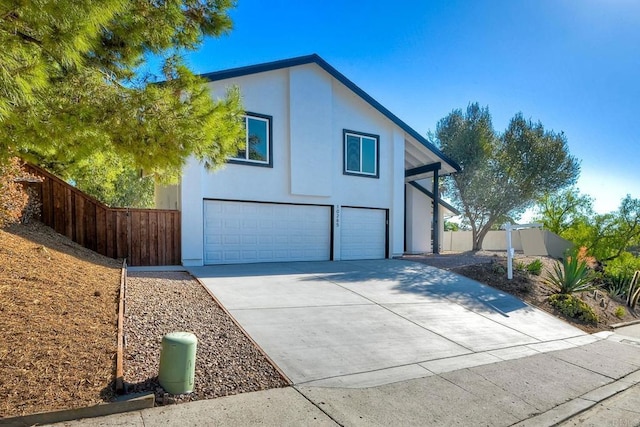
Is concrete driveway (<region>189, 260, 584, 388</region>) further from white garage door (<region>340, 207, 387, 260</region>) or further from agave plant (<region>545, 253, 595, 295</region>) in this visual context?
white garage door (<region>340, 207, 387, 260</region>)

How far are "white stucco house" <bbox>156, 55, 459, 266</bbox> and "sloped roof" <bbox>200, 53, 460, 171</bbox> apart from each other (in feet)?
0.13

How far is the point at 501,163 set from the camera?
68.2ft

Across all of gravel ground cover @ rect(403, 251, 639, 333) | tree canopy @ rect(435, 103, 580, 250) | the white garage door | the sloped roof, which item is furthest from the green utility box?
tree canopy @ rect(435, 103, 580, 250)

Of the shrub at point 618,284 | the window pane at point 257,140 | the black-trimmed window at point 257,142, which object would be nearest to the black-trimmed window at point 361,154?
the black-trimmed window at point 257,142

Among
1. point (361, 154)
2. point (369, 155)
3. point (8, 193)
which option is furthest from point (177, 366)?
point (369, 155)

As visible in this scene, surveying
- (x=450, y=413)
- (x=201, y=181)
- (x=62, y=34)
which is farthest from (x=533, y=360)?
(x=201, y=181)

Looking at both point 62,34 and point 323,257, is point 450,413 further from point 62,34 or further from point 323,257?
point 323,257

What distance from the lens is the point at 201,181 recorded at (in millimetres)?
11562

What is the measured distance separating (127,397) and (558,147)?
74.5 ft

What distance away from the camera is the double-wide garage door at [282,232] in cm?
1188

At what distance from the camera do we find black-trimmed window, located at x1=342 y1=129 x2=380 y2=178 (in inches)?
567

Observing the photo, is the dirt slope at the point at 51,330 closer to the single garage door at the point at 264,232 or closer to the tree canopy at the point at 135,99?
the tree canopy at the point at 135,99

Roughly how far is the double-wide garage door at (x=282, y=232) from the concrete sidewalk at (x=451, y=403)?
27.9 feet

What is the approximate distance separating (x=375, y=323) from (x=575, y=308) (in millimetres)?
5604
